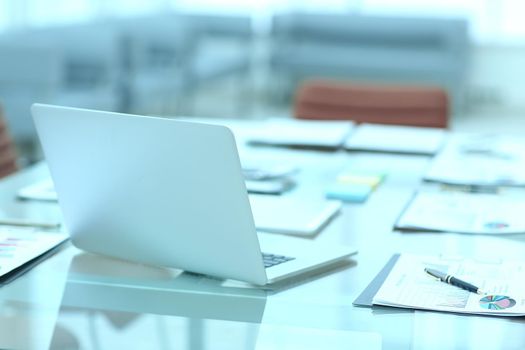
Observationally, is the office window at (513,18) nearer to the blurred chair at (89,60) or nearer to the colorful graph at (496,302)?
the blurred chair at (89,60)

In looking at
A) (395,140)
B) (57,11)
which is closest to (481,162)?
(395,140)

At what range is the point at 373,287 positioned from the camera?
132 cm

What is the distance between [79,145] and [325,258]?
40 centimetres

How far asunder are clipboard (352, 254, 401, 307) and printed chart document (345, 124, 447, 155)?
3.29ft

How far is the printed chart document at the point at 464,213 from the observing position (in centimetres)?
166

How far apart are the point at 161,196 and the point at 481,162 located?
1.15m

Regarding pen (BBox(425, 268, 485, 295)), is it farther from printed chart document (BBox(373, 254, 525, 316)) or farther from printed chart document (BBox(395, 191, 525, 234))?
printed chart document (BBox(395, 191, 525, 234))

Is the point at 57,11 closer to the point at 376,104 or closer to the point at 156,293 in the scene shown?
the point at 376,104

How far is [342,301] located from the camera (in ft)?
4.20

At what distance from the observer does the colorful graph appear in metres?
1.24

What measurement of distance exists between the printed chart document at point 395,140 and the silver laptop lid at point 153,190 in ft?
3.66

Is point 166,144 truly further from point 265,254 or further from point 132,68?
point 132,68

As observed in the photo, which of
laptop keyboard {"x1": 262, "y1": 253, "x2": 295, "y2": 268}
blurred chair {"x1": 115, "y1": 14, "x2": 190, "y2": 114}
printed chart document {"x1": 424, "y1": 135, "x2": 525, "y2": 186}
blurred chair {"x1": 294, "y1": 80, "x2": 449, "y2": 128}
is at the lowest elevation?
blurred chair {"x1": 115, "y1": 14, "x2": 190, "y2": 114}

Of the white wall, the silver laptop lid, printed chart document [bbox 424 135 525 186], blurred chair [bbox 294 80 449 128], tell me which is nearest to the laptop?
the silver laptop lid
